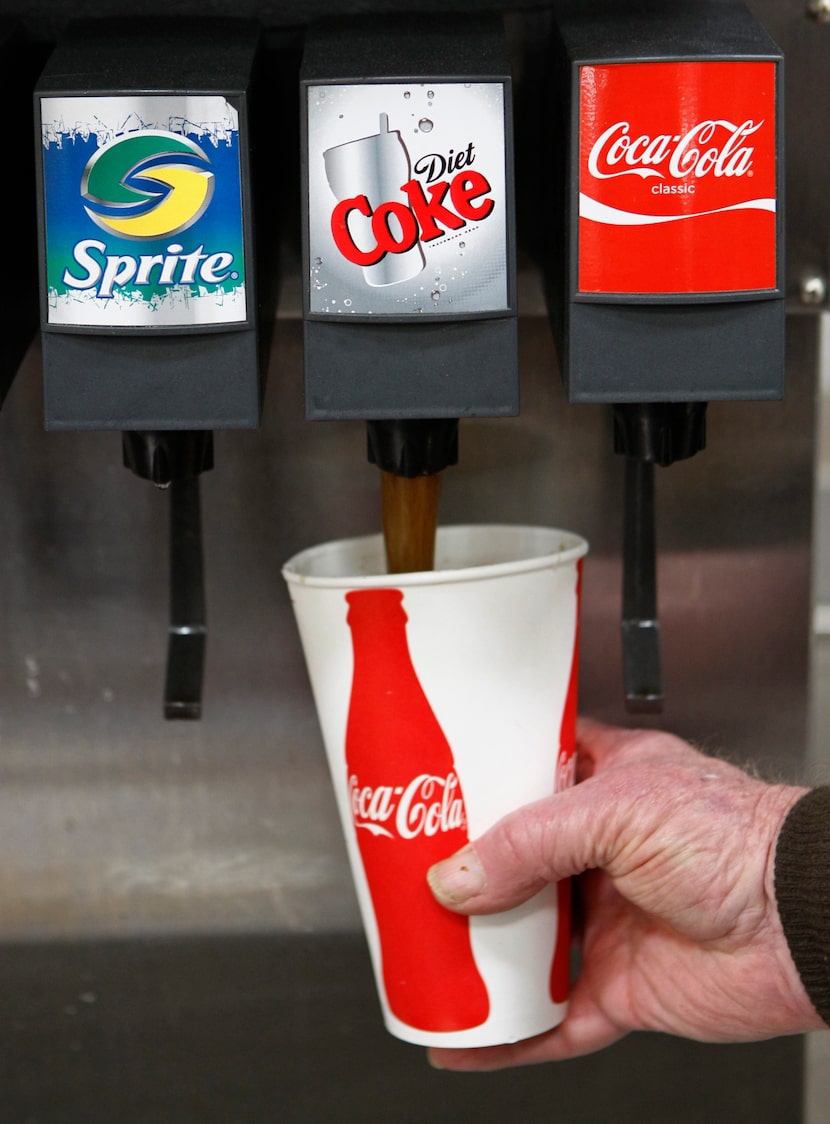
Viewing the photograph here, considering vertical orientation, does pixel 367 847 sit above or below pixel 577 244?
below

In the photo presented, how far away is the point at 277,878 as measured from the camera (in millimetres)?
847

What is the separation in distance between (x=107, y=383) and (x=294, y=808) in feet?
1.26

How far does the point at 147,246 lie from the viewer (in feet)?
1.78

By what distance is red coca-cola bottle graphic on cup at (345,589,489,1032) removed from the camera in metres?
0.67

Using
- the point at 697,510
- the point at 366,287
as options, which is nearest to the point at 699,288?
the point at 366,287

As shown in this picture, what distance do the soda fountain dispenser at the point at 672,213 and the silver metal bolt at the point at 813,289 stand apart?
0.19 m

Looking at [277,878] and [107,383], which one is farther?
[277,878]

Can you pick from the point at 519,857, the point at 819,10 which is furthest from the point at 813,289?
the point at 519,857

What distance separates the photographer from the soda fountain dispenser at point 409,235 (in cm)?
Result: 54

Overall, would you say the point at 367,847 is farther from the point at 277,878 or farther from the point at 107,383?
the point at 107,383

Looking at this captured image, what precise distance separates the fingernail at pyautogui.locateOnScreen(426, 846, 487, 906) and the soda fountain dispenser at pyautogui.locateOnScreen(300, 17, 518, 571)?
26cm

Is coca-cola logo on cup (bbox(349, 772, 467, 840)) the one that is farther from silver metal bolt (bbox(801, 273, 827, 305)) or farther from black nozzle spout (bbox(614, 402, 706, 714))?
silver metal bolt (bbox(801, 273, 827, 305))

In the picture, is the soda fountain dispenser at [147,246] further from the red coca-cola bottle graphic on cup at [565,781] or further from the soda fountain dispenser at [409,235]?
the red coca-cola bottle graphic on cup at [565,781]

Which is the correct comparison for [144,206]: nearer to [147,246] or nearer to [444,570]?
[147,246]
